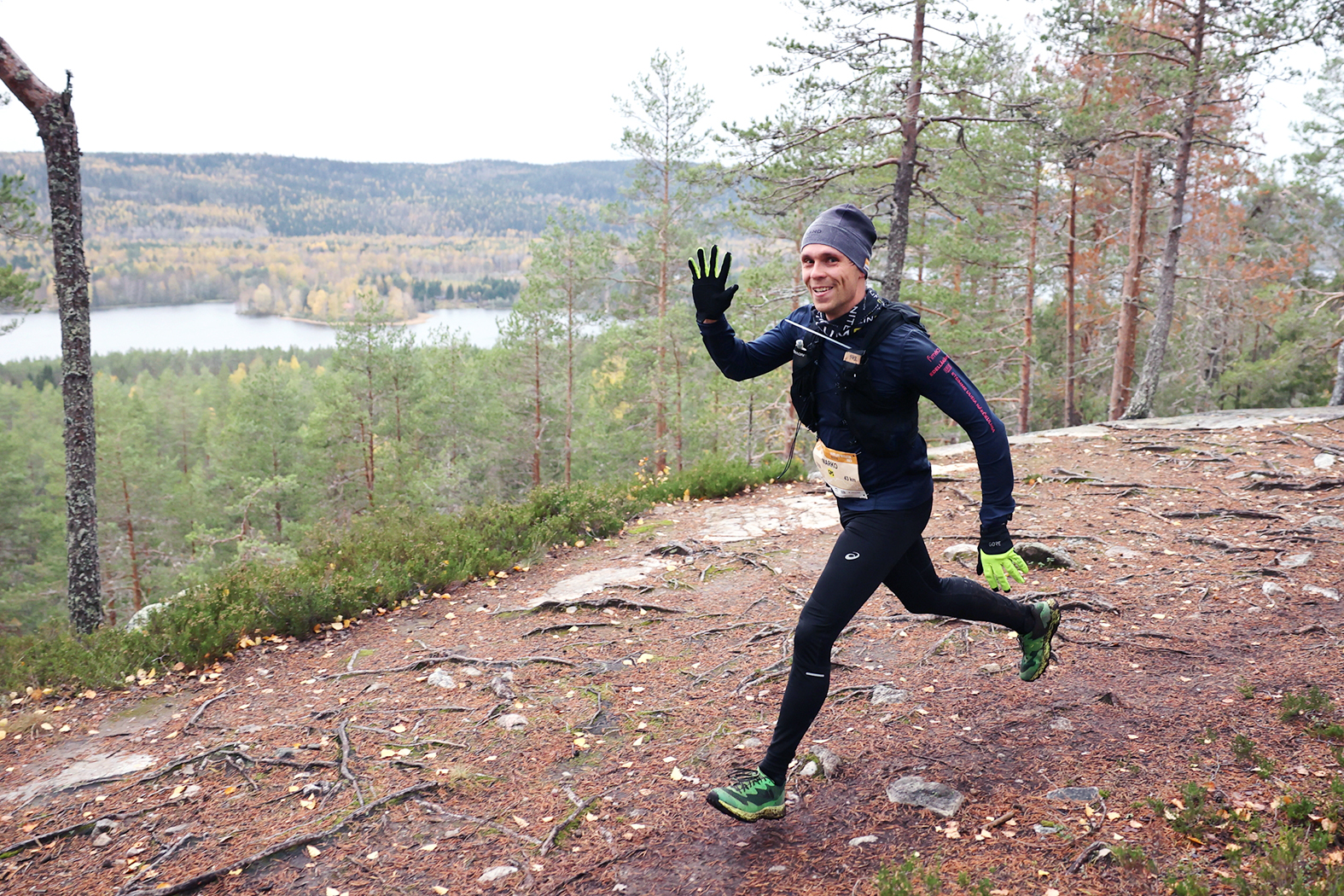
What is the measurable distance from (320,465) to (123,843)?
A: 30685 millimetres

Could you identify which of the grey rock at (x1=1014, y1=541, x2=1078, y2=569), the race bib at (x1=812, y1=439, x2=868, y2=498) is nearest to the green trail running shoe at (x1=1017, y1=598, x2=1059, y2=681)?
the race bib at (x1=812, y1=439, x2=868, y2=498)

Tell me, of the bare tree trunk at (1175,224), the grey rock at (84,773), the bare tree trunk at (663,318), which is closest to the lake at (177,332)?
the bare tree trunk at (663,318)

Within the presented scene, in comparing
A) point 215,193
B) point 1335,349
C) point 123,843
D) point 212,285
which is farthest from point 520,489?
point 215,193

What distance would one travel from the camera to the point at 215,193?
173000mm

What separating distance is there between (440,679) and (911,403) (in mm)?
3577

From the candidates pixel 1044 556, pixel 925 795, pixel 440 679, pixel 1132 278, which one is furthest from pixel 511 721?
pixel 1132 278

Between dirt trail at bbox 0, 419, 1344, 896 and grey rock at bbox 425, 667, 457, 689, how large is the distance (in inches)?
1.1

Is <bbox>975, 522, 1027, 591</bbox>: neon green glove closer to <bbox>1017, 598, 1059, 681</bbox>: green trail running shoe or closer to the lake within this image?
<bbox>1017, 598, 1059, 681</bbox>: green trail running shoe

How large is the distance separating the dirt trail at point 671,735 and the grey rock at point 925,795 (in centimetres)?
5

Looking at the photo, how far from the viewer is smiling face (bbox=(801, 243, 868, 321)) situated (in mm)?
3098

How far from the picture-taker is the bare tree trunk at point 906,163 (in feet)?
37.0

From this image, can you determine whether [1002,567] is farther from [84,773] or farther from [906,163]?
[906,163]

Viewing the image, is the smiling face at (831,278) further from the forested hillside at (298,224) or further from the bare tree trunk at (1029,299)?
the forested hillside at (298,224)

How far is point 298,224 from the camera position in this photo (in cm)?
17362
